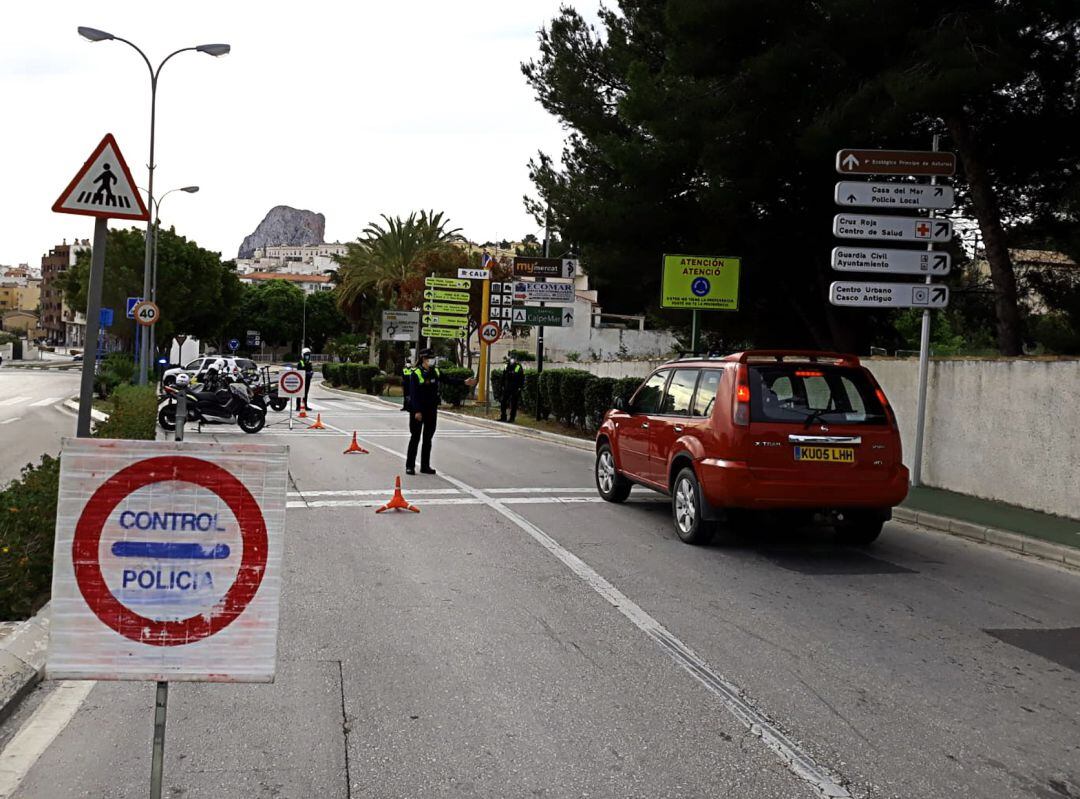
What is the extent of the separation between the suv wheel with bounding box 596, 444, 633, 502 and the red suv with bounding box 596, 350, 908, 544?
224 centimetres

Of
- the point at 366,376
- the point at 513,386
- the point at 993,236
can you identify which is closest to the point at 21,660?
the point at 993,236

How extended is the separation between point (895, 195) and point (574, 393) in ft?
35.1

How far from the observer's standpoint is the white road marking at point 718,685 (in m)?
3.97

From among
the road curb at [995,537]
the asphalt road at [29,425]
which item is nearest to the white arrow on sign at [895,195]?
the road curb at [995,537]

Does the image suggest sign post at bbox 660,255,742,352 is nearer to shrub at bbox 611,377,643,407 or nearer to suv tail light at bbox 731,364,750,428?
shrub at bbox 611,377,643,407

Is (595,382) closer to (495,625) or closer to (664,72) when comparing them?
(664,72)

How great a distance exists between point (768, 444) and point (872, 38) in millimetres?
9324

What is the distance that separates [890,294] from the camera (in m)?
13.4

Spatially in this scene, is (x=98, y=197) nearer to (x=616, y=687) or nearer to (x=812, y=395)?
(x=616, y=687)

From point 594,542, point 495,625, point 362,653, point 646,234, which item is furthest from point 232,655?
point 646,234

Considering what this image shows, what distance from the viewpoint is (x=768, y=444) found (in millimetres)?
8602

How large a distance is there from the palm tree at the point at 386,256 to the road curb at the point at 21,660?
50029 mm

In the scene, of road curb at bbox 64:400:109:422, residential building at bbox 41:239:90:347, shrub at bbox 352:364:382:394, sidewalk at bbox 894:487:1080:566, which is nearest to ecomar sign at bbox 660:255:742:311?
sidewalk at bbox 894:487:1080:566

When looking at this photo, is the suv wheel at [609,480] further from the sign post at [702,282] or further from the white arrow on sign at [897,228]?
the sign post at [702,282]
